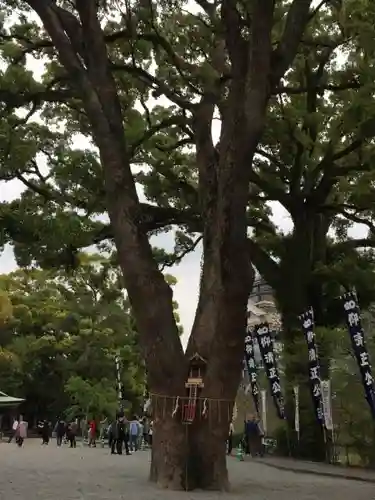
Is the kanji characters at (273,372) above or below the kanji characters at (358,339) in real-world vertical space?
above

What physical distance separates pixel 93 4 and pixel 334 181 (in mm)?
12340

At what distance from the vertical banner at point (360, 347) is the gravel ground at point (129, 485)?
8.25ft

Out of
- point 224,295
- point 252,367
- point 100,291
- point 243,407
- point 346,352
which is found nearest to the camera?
point 224,295

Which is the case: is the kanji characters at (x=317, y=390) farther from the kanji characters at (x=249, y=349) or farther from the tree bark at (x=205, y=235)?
the tree bark at (x=205, y=235)

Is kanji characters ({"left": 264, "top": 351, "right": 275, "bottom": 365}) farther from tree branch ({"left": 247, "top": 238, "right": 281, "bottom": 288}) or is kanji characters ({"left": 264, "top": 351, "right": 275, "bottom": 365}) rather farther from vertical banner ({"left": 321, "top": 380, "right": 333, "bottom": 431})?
vertical banner ({"left": 321, "top": 380, "right": 333, "bottom": 431})

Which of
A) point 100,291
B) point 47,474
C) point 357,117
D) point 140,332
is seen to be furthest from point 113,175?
point 100,291

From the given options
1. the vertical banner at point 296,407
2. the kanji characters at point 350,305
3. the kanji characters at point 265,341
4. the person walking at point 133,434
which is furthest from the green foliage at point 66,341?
the kanji characters at point 350,305

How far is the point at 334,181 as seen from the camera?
23250 mm

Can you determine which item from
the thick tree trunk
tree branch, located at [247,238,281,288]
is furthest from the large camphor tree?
tree branch, located at [247,238,281,288]

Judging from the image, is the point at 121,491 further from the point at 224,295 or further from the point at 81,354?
the point at 81,354

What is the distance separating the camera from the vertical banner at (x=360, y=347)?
17656mm

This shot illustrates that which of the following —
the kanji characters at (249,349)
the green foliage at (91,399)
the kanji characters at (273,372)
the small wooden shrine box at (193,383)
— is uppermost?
the green foliage at (91,399)

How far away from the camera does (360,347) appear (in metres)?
17.8

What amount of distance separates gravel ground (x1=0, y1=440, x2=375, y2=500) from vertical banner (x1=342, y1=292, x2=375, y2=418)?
8.25 feet
